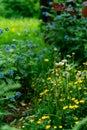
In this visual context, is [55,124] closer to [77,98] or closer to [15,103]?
[77,98]

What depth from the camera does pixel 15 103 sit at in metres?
5.35

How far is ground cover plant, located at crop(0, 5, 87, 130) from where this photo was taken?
4.50 m

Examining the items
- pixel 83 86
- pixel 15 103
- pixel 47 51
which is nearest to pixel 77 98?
pixel 83 86

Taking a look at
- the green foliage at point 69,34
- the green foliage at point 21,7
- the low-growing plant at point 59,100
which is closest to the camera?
the low-growing plant at point 59,100

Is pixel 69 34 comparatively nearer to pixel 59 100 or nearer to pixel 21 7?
pixel 59 100

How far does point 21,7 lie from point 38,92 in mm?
9075

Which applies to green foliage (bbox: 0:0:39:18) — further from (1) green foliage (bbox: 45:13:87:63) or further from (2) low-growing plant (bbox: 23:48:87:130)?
(2) low-growing plant (bbox: 23:48:87:130)

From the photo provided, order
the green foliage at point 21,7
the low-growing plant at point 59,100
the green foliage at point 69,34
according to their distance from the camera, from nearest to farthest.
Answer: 1. the low-growing plant at point 59,100
2. the green foliage at point 69,34
3. the green foliage at point 21,7

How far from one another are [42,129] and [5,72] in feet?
3.33

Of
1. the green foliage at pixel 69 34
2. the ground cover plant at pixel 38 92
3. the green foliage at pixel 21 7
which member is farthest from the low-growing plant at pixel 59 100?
the green foliage at pixel 21 7

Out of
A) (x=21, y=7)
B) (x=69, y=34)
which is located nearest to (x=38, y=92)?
(x=69, y=34)

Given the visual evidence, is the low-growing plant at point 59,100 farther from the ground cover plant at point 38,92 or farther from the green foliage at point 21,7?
the green foliage at point 21,7

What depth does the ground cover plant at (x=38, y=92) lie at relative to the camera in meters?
4.50

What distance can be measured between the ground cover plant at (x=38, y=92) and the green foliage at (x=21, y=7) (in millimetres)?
7788
